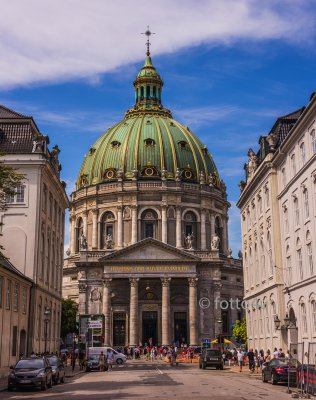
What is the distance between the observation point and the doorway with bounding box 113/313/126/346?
8362cm

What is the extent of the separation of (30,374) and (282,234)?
23.2 m

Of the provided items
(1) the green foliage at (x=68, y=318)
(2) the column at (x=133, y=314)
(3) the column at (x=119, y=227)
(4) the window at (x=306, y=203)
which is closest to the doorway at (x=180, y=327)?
(2) the column at (x=133, y=314)

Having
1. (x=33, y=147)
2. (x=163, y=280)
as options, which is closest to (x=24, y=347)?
(x=33, y=147)

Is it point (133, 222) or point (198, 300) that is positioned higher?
point (133, 222)

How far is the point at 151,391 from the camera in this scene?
81.5 feet

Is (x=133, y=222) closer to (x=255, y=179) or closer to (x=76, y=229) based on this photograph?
(x=76, y=229)

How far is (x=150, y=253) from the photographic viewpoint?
81.9m

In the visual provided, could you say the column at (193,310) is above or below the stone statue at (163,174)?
below

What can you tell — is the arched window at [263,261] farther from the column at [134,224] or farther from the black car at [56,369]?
the column at [134,224]

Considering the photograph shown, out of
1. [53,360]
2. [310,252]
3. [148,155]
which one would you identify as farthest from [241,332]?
[53,360]

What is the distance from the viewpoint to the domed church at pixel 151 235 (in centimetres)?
8194

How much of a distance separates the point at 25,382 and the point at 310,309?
1798 cm

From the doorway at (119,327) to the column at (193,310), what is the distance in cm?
967

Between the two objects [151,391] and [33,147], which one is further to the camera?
[33,147]
